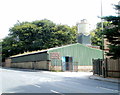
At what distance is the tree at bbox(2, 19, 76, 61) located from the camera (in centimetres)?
6850

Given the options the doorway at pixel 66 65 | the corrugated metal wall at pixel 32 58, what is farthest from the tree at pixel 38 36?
the doorway at pixel 66 65

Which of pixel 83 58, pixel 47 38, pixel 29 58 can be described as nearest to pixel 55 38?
pixel 47 38

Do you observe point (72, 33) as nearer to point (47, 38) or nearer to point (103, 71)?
point (47, 38)

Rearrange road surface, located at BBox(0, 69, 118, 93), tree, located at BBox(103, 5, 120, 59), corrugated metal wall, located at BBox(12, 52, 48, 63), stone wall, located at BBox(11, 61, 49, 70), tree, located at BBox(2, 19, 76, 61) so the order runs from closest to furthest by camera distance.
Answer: road surface, located at BBox(0, 69, 118, 93)
tree, located at BBox(103, 5, 120, 59)
corrugated metal wall, located at BBox(12, 52, 48, 63)
stone wall, located at BBox(11, 61, 49, 70)
tree, located at BBox(2, 19, 76, 61)

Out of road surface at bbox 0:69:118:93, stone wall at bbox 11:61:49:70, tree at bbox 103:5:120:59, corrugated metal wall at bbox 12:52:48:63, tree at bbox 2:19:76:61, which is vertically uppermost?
tree at bbox 2:19:76:61

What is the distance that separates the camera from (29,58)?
49000mm

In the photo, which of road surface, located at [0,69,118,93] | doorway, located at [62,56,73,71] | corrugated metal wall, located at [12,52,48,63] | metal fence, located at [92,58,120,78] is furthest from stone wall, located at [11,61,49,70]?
road surface, located at [0,69,118,93]

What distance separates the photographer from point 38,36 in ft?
233

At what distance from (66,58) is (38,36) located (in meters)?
31.0

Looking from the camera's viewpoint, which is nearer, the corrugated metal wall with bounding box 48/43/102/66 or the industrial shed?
the industrial shed

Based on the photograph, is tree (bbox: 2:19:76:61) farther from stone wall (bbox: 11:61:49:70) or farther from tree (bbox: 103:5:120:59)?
tree (bbox: 103:5:120:59)

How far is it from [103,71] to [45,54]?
53.8ft

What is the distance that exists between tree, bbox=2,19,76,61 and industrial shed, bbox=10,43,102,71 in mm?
23053

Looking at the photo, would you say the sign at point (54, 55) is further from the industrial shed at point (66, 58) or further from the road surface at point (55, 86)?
the road surface at point (55, 86)
